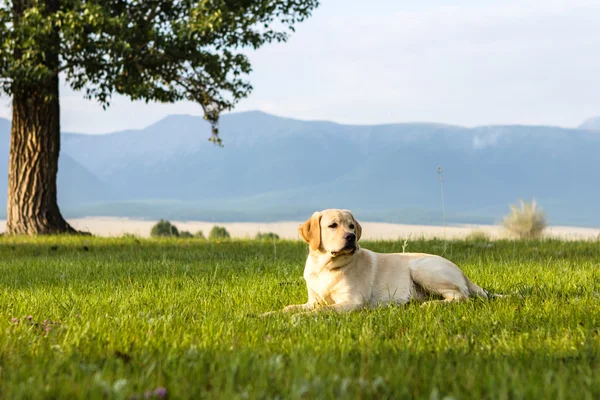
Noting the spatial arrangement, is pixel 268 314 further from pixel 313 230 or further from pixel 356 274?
pixel 356 274

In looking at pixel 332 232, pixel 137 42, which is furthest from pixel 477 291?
pixel 137 42

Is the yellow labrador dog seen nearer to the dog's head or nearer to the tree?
the dog's head

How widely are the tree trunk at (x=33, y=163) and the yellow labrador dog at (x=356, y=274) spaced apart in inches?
583

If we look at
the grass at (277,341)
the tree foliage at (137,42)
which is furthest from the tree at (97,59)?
the grass at (277,341)

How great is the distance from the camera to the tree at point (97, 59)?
17016mm

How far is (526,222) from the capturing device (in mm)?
23828

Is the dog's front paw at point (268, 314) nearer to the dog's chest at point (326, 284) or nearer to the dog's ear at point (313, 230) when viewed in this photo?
the dog's chest at point (326, 284)

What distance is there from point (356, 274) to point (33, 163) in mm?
15341

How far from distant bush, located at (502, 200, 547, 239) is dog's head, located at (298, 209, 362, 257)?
18687 mm

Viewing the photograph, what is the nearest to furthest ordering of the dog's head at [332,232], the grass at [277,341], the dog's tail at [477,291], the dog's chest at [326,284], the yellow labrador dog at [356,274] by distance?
the grass at [277,341] < the dog's head at [332,232] < the yellow labrador dog at [356,274] < the dog's chest at [326,284] < the dog's tail at [477,291]

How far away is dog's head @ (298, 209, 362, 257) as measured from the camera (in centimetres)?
624

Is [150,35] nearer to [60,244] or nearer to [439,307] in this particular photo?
[60,244]

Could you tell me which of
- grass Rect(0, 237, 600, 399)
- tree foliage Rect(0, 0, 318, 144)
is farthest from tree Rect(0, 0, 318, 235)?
grass Rect(0, 237, 600, 399)

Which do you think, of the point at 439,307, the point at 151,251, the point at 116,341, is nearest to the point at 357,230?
the point at 439,307
